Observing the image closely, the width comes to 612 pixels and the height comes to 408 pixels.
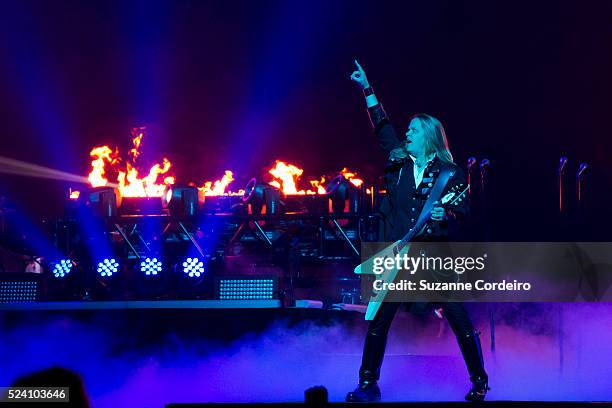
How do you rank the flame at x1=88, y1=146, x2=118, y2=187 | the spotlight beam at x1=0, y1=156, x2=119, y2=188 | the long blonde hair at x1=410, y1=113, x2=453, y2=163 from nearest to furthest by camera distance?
1. the long blonde hair at x1=410, y1=113, x2=453, y2=163
2. the spotlight beam at x1=0, y1=156, x2=119, y2=188
3. the flame at x1=88, y1=146, x2=118, y2=187

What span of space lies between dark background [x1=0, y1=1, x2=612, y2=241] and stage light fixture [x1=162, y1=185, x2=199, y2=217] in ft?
10.1

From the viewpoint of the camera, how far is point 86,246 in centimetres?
816

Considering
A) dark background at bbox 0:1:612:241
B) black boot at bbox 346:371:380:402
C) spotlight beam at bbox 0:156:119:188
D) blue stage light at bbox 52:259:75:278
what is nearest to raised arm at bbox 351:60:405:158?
black boot at bbox 346:371:380:402

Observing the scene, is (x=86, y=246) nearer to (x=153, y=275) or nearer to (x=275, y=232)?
(x=153, y=275)

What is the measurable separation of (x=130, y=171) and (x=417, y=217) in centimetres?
811

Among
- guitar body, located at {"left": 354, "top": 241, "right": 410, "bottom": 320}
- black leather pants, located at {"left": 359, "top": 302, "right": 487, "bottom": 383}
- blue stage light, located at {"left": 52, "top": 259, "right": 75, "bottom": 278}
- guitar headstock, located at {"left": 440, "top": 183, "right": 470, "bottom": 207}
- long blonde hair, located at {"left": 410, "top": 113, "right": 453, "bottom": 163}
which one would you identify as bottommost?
black leather pants, located at {"left": 359, "top": 302, "right": 487, "bottom": 383}

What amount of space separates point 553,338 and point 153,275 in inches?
167

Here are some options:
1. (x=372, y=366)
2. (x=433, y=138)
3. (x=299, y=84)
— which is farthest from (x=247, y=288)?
(x=299, y=84)

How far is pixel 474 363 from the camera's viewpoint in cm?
445

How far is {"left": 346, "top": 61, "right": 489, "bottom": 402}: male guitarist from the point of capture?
4422 millimetres

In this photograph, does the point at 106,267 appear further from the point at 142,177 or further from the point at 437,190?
the point at 437,190

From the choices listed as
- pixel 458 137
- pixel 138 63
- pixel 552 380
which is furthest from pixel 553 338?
pixel 138 63

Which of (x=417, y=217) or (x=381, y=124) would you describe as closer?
(x=417, y=217)

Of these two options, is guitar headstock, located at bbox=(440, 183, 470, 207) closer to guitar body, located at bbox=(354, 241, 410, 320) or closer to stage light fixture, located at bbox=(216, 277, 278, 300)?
guitar body, located at bbox=(354, 241, 410, 320)
